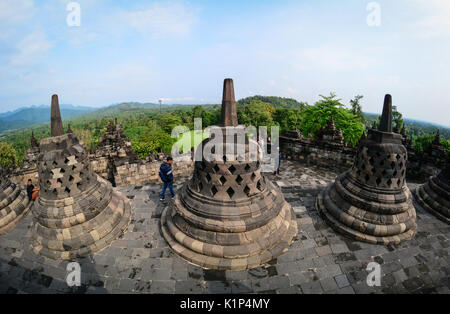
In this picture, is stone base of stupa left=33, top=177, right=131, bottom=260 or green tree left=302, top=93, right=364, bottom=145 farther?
green tree left=302, top=93, right=364, bottom=145

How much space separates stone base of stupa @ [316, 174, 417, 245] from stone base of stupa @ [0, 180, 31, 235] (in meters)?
8.98

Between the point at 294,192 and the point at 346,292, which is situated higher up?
the point at 294,192

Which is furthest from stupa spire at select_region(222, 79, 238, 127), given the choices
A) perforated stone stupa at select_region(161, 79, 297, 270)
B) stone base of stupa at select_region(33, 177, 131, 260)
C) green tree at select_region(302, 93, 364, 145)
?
green tree at select_region(302, 93, 364, 145)

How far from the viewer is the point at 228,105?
16.4 ft

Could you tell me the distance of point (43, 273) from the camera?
182 inches

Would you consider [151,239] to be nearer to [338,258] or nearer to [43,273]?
[43,273]

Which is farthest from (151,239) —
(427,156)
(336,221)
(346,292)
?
(427,156)

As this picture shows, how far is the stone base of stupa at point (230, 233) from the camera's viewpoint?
15.5 ft

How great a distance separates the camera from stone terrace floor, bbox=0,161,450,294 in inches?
169

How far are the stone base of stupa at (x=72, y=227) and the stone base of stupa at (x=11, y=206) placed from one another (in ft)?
4.06

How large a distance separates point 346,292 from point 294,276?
988mm
